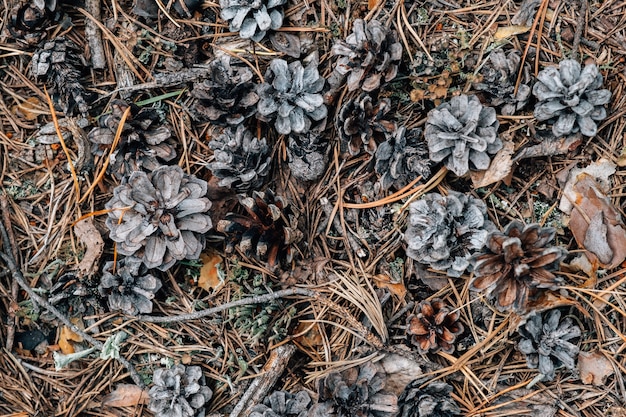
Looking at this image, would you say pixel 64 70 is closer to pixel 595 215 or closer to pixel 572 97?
pixel 572 97

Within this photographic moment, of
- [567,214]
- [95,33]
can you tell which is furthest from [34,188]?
[567,214]

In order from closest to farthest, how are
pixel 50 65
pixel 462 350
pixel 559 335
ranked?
pixel 559 335 → pixel 462 350 → pixel 50 65

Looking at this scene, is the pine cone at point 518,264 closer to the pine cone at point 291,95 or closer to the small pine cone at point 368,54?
the small pine cone at point 368,54

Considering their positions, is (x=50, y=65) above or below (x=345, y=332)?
above

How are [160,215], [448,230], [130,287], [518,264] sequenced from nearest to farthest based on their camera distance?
[518,264]
[448,230]
[160,215]
[130,287]

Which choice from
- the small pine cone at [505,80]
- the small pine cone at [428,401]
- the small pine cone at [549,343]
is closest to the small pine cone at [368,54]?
the small pine cone at [505,80]

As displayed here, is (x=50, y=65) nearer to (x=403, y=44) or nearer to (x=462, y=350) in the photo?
(x=403, y=44)

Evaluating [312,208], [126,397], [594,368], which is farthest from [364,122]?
[126,397]
